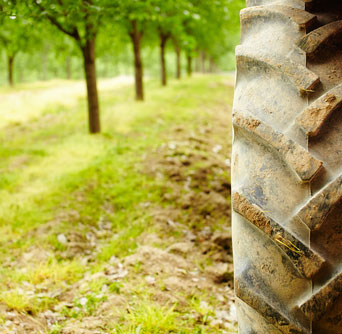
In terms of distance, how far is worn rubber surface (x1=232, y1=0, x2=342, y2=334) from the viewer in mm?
1065

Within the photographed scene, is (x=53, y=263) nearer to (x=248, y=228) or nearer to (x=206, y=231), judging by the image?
(x=206, y=231)

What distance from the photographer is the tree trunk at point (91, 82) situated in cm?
751

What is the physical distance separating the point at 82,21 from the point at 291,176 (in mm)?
4637

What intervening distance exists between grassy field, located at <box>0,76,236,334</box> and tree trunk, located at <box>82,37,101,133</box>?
361 millimetres

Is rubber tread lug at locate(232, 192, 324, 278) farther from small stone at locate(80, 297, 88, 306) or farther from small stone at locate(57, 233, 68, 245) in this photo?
small stone at locate(57, 233, 68, 245)

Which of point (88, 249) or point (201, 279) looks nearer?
point (201, 279)

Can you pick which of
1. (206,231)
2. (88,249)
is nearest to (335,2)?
(206,231)

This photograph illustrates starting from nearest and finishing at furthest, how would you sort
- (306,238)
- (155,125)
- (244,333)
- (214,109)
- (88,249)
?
(306,238) → (244,333) → (88,249) → (155,125) → (214,109)

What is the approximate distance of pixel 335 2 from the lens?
131 centimetres

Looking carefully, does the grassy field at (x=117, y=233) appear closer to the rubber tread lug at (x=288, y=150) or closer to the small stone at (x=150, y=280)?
the small stone at (x=150, y=280)

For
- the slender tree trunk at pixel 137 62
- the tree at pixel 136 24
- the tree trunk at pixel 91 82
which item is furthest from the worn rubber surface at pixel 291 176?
the slender tree trunk at pixel 137 62

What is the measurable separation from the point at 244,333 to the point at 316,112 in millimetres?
860

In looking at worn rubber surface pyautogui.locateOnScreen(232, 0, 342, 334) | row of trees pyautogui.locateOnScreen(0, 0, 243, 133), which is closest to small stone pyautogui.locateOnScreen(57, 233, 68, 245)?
row of trees pyautogui.locateOnScreen(0, 0, 243, 133)

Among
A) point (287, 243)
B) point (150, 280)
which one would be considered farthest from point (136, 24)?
point (287, 243)
